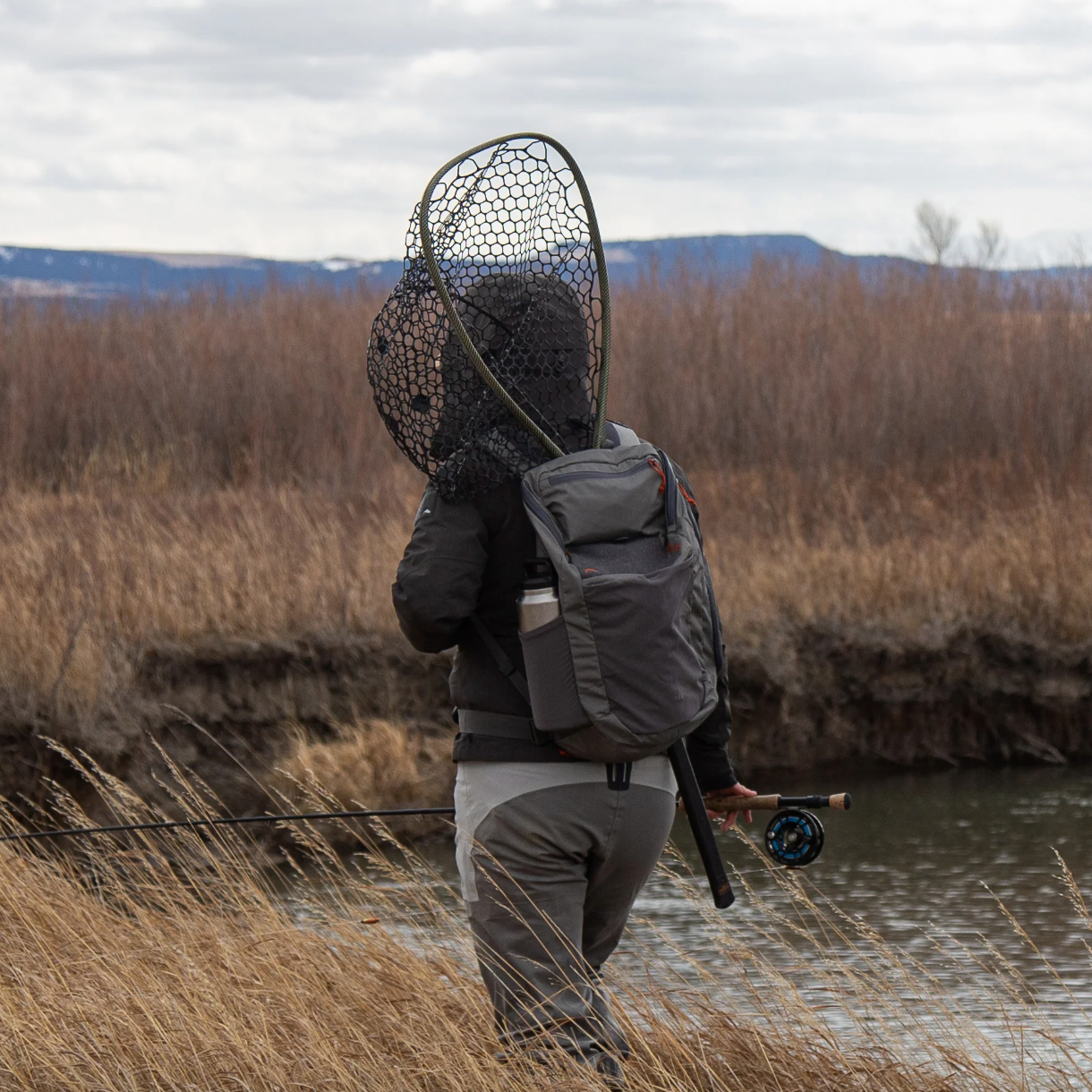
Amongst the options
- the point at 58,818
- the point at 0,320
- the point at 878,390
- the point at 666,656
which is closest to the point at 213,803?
the point at 58,818

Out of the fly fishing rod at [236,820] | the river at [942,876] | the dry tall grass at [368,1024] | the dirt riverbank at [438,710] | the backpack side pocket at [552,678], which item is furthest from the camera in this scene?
the dirt riverbank at [438,710]

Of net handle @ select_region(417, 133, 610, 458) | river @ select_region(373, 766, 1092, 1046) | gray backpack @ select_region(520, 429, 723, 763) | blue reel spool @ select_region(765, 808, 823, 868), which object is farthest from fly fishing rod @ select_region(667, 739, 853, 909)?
river @ select_region(373, 766, 1092, 1046)

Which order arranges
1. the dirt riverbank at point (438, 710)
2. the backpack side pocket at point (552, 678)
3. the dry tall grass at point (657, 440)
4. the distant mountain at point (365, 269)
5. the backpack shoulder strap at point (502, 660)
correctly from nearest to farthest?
the backpack side pocket at point (552, 678) → the backpack shoulder strap at point (502, 660) → the dirt riverbank at point (438, 710) → the dry tall grass at point (657, 440) → the distant mountain at point (365, 269)

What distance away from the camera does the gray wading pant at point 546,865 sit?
2553mm

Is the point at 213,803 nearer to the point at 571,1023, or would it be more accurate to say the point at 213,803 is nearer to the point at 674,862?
the point at 674,862

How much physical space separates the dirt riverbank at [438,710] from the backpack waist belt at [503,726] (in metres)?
Answer: 5.00

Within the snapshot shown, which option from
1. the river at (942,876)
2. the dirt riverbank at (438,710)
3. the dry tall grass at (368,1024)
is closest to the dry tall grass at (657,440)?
the dirt riverbank at (438,710)

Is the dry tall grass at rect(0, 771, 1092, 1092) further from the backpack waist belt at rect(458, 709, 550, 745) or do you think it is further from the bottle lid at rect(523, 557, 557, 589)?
the bottle lid at rect(523, 557, 557, 589)

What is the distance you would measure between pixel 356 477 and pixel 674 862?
265 inches

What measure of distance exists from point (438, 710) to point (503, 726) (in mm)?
6173

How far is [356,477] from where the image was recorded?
13.2 meters

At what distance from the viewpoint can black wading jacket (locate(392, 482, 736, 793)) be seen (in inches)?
99.0

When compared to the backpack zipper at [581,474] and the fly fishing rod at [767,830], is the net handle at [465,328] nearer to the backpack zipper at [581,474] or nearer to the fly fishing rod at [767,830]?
the backpack zipper at [581,474]

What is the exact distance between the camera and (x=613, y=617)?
8.18 feet
